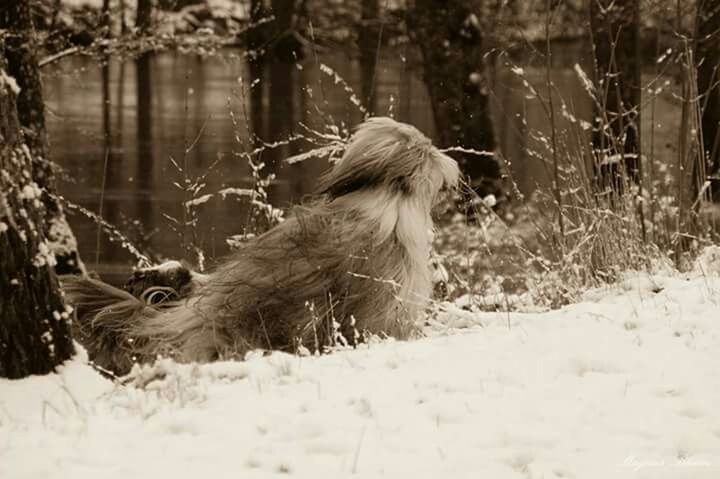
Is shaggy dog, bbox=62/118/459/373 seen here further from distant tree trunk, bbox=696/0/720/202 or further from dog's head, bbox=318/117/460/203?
distant tree trunk, bbox=696/0/720/202

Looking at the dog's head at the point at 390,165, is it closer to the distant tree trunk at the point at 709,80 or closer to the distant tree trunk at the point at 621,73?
the distant tree trunk at the point at 621,73

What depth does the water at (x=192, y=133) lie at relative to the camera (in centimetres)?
1297

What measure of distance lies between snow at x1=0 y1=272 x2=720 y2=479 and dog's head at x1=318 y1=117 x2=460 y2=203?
1228 millimetres

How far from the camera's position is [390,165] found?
6230mm

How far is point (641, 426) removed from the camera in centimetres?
408

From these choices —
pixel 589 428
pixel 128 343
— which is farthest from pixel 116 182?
pixel 589 428

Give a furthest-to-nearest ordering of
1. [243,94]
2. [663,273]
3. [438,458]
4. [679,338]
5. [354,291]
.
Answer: [243,94] → [663,273] → [354,291] → [679,338] → [438,458]

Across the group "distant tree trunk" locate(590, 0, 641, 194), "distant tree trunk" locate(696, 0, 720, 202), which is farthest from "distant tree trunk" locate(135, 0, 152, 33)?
"distant tree trunk" locate(696, 0, 720, 202)

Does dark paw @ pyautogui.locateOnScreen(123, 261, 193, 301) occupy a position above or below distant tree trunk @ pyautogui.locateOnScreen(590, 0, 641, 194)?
below

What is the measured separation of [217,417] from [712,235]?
18.6 feet

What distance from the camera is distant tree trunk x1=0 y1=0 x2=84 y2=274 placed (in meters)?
8.22

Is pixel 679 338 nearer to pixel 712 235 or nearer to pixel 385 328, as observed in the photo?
pixel 385 328

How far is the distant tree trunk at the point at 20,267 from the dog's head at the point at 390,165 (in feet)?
6.71

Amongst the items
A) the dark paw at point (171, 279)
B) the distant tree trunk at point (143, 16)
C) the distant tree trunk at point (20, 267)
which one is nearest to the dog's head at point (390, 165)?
the dark paw at point (171, 279)
